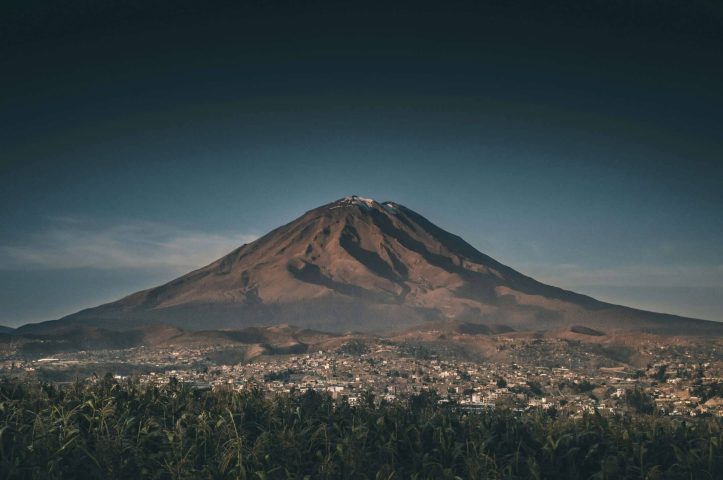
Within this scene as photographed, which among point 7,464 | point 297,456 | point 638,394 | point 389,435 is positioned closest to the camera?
point 7,464

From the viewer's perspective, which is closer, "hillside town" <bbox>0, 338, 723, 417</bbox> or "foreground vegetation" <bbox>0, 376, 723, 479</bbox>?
"foreground vegetation" <bbox>0, 376, 723, 479</bbox>

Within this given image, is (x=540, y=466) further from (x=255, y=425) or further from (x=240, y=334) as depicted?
(x=240, y=334)

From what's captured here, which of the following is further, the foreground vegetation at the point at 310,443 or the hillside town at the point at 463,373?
the hillside town at the point at 463,373

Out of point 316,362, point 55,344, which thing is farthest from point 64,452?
point 55,344
